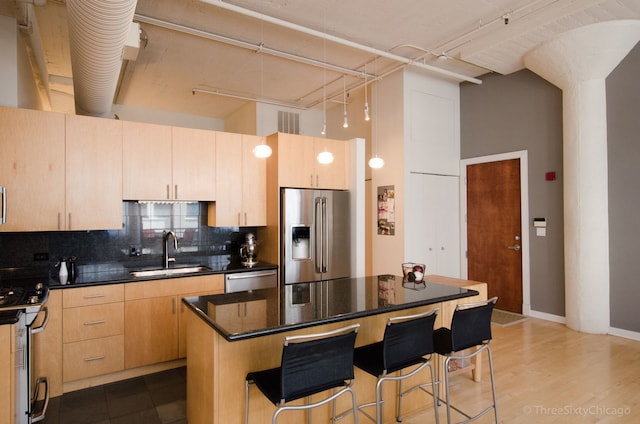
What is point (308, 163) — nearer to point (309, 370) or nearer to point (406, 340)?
point (406, 340)

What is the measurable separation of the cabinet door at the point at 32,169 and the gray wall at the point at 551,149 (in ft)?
17.4

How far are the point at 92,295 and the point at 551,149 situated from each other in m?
5.44

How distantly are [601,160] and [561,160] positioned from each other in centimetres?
49

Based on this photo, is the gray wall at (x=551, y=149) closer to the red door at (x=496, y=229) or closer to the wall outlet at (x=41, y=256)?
the red door at (x=496, y=229)

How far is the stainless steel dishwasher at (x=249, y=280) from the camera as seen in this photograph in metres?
3.93

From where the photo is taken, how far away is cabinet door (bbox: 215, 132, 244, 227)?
4.18 m

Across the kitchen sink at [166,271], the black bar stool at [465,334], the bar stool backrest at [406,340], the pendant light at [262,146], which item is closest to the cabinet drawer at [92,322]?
Result: the kitchen sink at [166,271]

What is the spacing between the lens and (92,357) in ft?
10.6

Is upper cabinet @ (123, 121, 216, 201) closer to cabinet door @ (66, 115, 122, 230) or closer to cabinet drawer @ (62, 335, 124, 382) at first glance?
cabinet door @ (66, 115, 122, 230)

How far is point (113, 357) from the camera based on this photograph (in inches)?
130

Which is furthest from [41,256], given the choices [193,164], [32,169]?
[193,164]

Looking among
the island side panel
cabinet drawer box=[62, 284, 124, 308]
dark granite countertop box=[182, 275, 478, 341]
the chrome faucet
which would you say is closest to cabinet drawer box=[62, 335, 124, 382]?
cabinet drawer box=[62, 284, 124, 308]

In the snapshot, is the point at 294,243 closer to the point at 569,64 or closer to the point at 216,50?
the point at 216,50

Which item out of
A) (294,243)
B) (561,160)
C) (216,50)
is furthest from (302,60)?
(561,160)
